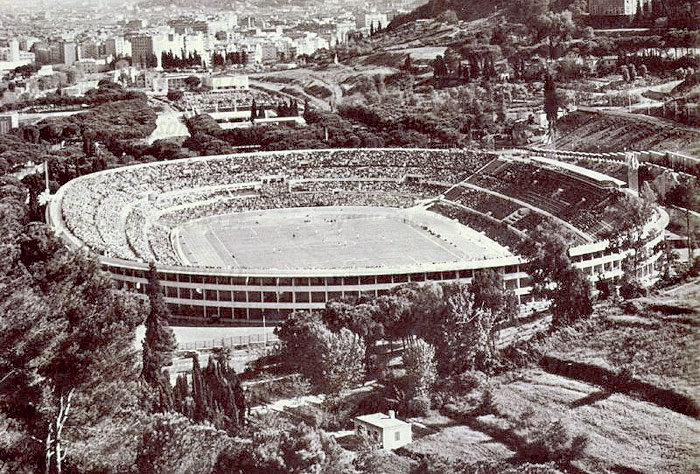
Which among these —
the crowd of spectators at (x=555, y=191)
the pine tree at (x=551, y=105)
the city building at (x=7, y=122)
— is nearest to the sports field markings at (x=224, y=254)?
the crowd of spectators at (x=555, y=191)

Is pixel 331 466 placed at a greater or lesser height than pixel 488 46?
lesser

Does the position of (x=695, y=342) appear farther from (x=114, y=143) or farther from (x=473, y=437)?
(x=114, y=143)

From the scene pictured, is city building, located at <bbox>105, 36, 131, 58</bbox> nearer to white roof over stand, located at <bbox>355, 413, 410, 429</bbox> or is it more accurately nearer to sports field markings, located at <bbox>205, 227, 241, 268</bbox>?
sports field markings, located at <bbox>205, 227, 241, 268</bbox>

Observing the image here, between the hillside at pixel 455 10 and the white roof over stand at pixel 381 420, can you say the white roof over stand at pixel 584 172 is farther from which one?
the hillside at pixel 455 10

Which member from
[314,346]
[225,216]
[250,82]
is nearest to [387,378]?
[314,346]

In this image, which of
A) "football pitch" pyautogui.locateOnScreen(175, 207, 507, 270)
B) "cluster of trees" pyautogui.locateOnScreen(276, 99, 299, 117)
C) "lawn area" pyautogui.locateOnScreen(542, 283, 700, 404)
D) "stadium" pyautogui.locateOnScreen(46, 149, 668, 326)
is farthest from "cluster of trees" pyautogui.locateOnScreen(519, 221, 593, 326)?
"cluster of trees" pyautogui.locateOnScreen(276, 99, 299, 117)
